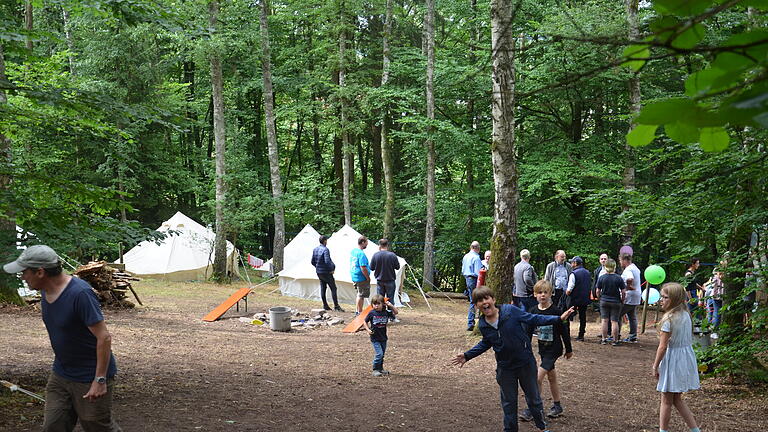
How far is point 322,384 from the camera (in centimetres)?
748

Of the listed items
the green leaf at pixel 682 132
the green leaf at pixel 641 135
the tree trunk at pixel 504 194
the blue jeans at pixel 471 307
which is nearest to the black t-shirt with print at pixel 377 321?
the tree trunk at pixel 504 194

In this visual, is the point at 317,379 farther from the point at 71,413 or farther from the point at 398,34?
the point at 398,34

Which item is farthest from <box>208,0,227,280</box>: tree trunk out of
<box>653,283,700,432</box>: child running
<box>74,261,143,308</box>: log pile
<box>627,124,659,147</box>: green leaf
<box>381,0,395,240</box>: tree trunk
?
<box>627,124,659,147</box>: green leaf

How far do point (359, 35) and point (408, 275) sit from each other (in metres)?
10.8

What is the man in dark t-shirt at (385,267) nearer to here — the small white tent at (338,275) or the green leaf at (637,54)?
the small white tent at (338,275)

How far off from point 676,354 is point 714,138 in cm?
437

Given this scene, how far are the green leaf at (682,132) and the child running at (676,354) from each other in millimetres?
4277

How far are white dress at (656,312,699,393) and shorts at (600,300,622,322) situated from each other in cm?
574

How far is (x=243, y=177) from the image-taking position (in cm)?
1964

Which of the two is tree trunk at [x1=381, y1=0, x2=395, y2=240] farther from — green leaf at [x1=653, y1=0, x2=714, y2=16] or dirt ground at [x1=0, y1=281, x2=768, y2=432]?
green leaf at [x1=653, y1=0, x2=714, y2=16]

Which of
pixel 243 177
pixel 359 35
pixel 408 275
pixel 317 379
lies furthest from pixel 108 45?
pixel 317 379

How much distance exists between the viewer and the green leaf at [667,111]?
106 cm

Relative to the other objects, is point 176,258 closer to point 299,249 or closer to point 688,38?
point 299,249

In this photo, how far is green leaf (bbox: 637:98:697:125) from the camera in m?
1.06
